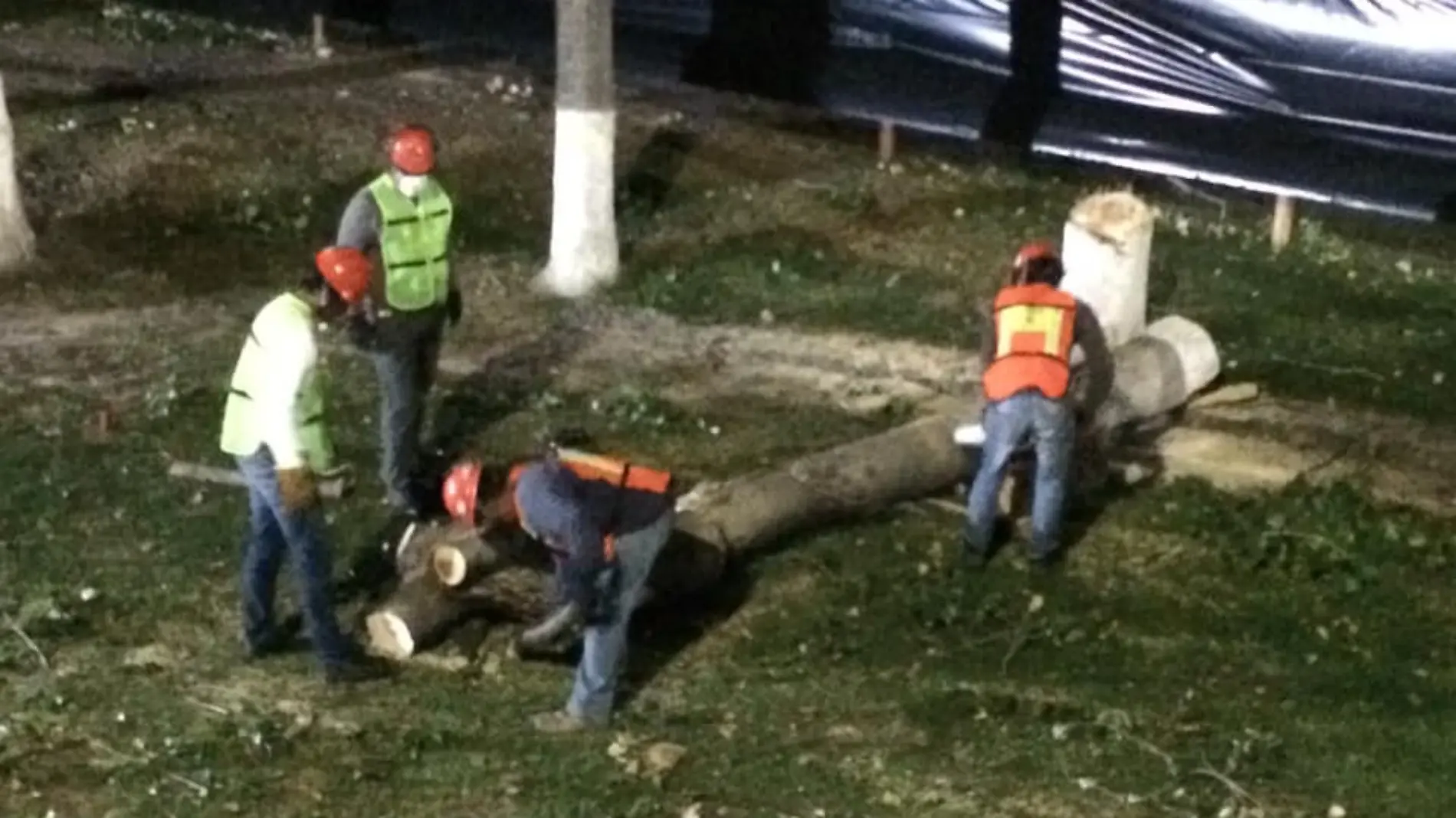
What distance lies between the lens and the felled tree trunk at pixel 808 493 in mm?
8766

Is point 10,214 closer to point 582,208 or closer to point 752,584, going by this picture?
point 582,208

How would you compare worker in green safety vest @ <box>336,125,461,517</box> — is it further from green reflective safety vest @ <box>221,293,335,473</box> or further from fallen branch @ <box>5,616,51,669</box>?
fallen branch @ <box>5,616,51,669</box>

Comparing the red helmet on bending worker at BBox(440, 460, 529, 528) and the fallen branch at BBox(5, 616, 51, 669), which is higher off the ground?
the red helmet on bending worker at BBox(440, 460, 529, 528)

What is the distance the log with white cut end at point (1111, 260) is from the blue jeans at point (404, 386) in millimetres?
3619

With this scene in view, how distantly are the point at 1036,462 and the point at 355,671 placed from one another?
316 centimetres

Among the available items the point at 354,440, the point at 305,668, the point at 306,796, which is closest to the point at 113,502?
the point at 354,440

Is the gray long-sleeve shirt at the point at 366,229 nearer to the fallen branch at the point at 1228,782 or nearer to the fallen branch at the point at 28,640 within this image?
the fallen branch at the point at 28,640

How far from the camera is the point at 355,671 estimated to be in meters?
8.52

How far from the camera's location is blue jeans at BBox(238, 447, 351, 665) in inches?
322

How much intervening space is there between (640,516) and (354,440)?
3339 millimetres

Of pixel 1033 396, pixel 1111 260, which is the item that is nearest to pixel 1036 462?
pixel 1033 396

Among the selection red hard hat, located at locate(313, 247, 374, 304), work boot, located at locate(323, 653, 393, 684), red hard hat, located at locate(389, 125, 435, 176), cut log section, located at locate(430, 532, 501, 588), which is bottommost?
work boot, located at locate(323, 653, 393, 684)

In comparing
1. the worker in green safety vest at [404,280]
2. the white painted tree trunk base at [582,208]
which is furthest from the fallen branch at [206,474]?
the white painted tree trunk base at [582,208]

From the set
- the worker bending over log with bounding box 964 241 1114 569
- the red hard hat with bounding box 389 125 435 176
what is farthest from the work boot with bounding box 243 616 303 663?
the worker bending over log with bounding box 964 241 1114 569
